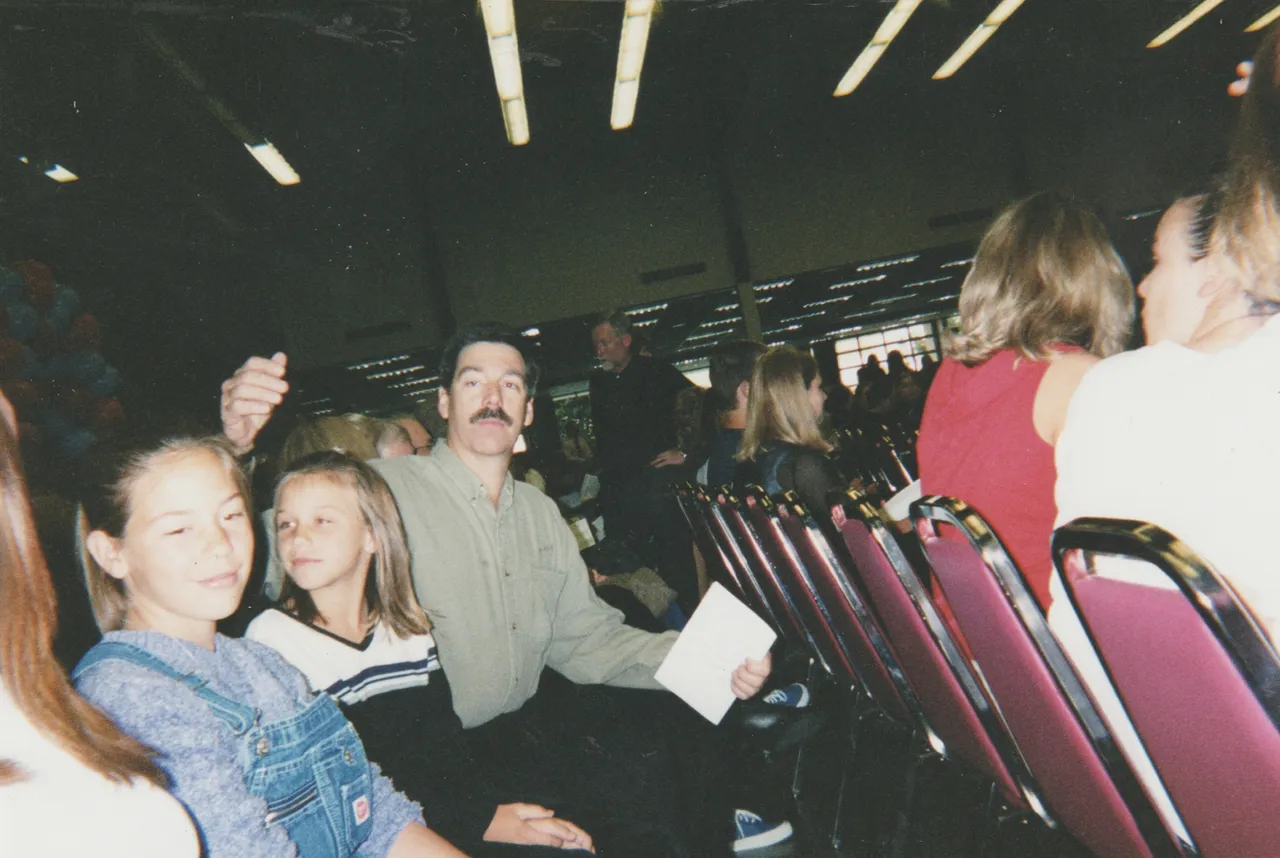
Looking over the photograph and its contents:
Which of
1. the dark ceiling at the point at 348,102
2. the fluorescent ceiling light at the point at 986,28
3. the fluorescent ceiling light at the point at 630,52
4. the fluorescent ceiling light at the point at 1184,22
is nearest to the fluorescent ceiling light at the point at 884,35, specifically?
the dark ceiling at the point at 348,102

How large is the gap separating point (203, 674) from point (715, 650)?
3.58 feet

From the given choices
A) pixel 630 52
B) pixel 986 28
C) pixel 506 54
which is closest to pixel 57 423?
pixel 506 54

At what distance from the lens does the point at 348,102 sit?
6.92 meters

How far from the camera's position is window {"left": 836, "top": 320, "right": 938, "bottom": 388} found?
24156 mm

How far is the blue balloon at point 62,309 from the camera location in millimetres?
3459

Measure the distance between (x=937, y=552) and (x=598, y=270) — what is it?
307 inches

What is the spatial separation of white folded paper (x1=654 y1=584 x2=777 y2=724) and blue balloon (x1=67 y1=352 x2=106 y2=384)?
3.20 meters

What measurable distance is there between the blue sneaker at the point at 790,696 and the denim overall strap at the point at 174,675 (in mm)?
2070

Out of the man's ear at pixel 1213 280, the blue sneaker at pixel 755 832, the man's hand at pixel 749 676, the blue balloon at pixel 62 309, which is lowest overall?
the blue sneaker at pixel 755 832

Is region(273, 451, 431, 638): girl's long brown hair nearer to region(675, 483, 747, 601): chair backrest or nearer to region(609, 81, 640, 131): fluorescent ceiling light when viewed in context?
region(675, 483, 747, 601): chair backrest

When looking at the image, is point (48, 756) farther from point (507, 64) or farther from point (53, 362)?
point (507, 64)

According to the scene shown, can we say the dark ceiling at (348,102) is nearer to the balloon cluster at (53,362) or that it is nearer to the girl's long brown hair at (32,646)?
the balloon cluster at (53,362)

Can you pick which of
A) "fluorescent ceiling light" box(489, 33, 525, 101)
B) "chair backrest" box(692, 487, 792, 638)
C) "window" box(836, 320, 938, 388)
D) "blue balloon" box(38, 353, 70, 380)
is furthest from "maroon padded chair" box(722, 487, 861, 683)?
"window" box(836, 320, 938, 388)

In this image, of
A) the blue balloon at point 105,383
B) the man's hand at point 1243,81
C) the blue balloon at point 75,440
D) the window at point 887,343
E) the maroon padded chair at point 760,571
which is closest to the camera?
the man's hand at point 1243,81
